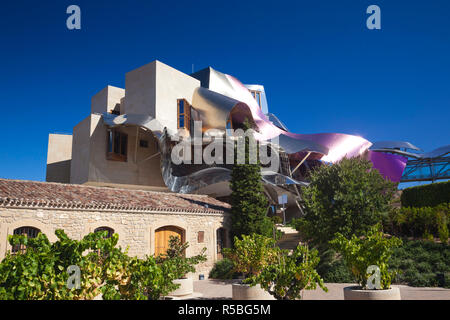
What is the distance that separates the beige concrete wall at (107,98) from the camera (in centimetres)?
3834

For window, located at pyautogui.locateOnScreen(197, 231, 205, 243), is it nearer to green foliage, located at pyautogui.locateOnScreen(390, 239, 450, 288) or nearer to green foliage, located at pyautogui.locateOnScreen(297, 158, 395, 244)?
green foliage, located at pyautogui.locateOnScreen(297, 158, 395, 244)

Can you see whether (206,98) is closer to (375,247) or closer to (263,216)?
(263,216)

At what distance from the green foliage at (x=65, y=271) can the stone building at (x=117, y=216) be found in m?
7.02

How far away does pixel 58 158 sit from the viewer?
36.1 meters

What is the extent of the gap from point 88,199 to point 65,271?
35.2 feet

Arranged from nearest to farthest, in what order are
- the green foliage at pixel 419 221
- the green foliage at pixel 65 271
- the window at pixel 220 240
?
the green foliage at pixel 65 271, the green foliage at pixel 419 221, the window at pixel 220 240

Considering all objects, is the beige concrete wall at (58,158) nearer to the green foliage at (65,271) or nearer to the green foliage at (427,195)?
the green foliage at (427,195)

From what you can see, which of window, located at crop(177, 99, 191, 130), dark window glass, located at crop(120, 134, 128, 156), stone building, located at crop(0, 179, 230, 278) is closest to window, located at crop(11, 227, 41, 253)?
stone building, located at crop(0, 179, 230, 278)

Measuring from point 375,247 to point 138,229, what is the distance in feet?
34.8


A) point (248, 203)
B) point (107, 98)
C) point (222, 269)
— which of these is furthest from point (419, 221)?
point (107, 98)

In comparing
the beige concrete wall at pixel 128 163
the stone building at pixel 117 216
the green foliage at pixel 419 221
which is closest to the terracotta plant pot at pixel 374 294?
the stone building at pixel 117 216
